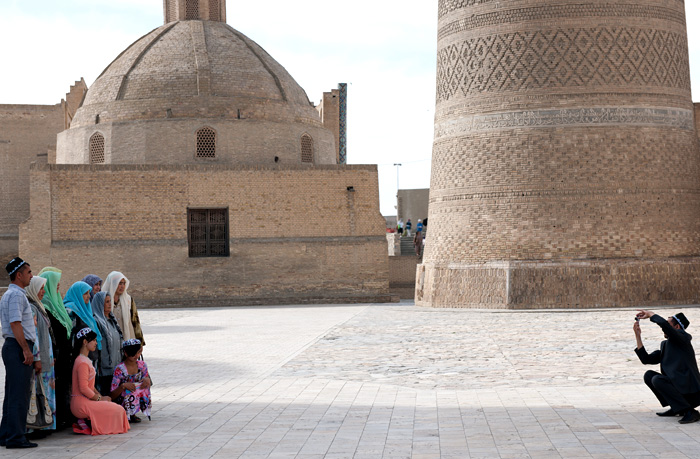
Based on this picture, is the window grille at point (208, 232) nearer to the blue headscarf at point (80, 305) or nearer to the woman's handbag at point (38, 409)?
the blue headscarf at point (80, 305)

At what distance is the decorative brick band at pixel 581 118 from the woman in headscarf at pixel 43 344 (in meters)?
12.7

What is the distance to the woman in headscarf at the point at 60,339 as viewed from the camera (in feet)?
20.0

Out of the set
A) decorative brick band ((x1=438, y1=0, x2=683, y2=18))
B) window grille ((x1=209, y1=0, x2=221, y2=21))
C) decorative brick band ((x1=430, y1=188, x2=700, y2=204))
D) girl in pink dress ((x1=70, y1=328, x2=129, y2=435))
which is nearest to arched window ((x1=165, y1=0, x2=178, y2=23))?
window grille ((x1=209, y1=0, x2=221, y2=21))

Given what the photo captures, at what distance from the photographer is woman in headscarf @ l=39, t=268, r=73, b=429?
6.10 meters

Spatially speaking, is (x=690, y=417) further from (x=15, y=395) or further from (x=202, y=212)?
(x=202, y=212)

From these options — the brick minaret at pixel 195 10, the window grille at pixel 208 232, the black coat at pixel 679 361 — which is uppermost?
the brick minaret at pixel 195 10

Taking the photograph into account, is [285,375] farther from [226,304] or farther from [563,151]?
[226,304]

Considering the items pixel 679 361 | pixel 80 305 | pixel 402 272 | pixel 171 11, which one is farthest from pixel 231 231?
pixel 679 361

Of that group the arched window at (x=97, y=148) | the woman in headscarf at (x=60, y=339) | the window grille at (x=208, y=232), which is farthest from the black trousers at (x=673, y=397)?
the arched window at (x=97, y=148)

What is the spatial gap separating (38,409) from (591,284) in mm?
12689

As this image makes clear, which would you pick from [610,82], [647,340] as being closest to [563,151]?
[610,82]

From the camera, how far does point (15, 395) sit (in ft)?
18.6

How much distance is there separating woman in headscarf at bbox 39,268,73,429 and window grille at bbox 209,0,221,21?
25145 mm

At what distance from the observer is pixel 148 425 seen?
628cm
